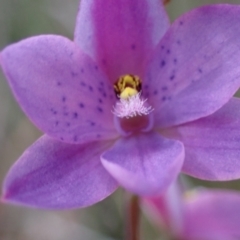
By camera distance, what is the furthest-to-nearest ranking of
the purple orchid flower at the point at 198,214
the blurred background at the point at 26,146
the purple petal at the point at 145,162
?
the blurred background at the point at 26,146, the purple orchid flower at the point at 198,214, the purple petal at the point at 145,162

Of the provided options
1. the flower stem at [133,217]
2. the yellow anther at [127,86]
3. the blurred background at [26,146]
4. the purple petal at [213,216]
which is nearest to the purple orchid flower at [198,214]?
the purple petal at [213,216]

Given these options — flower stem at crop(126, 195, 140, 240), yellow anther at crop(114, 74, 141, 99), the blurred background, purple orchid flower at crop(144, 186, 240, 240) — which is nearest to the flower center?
yellow anther at crop(114, 74, 141, 99)

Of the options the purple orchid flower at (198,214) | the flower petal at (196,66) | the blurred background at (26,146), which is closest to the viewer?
the flower petal at (196,66)

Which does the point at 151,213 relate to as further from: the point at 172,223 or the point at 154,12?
the point at 154,12

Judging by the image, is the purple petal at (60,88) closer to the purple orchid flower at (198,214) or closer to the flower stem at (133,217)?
the flower stem at (133,217)

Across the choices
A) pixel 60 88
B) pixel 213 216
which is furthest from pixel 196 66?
pixel 213 216

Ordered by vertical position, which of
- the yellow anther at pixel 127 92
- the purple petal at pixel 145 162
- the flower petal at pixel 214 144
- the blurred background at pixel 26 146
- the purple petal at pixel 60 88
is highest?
the purple petal at pixel 60 88

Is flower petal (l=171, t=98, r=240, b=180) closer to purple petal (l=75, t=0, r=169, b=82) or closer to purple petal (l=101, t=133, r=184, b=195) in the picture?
purple petal (l=101, t=133, r=184, b=195)
